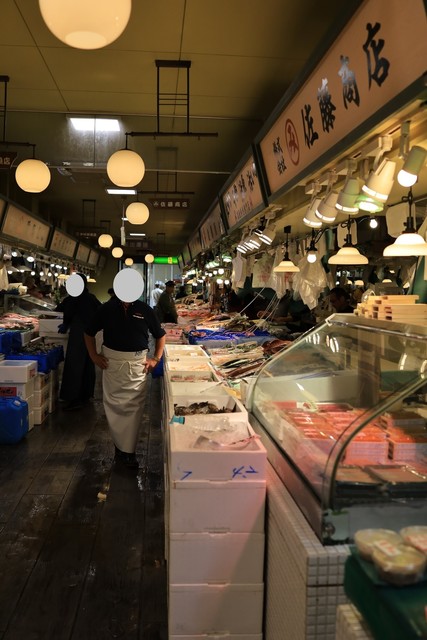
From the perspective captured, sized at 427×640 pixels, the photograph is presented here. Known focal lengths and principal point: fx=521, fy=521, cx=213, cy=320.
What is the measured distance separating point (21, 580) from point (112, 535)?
0.90m

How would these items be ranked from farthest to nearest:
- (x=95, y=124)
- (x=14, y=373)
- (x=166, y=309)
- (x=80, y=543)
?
1. (x=166, y=309)
2. (x=95, y=124)
3. (x=14, y=373)
4. (x=80, y=543)

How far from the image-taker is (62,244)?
17938mm

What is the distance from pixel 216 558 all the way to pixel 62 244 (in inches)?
647

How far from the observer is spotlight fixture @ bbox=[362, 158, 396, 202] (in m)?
3.31

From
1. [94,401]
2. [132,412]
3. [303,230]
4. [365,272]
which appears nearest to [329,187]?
[132,412]

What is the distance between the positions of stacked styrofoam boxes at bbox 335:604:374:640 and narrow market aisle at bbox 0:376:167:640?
1769 mm

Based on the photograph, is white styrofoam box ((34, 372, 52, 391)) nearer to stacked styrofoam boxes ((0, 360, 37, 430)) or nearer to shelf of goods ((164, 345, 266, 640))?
stacked styrofoam boxes ((0, 360, 37, 430))

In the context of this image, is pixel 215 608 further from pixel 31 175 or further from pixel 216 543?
pixel 31 175

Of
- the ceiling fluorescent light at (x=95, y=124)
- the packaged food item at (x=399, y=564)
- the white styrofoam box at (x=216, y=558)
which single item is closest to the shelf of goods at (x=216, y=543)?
the white styrofoam box at (x=216, y=558)

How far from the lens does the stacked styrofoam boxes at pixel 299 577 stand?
224 cm

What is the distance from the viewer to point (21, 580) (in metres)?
3.86

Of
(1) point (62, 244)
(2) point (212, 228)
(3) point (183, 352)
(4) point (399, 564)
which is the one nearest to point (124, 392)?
(3) point (183, 352)

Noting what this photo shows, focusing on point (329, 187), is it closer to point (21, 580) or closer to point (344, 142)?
point (344, 142)

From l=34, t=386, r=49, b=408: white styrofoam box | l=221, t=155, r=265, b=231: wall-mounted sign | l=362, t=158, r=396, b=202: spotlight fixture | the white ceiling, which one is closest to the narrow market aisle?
l=34, t=386, r=49, b=408: white styrofoam box
